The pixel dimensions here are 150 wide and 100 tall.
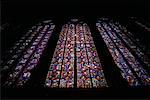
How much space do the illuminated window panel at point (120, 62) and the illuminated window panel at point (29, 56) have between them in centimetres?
175

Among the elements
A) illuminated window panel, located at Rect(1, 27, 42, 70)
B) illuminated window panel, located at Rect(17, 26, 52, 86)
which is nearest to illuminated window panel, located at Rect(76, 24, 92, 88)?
illuminated window panel, located at Rect(17, 26, 52, 86)

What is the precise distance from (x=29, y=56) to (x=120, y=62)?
2.22 meters

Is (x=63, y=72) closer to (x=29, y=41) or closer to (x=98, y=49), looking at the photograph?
(x=98, y=49)

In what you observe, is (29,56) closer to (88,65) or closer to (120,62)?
(88,65)

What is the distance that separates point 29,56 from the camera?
570cm

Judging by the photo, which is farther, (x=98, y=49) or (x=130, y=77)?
(x=98, y=49)

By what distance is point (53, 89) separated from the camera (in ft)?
13.4

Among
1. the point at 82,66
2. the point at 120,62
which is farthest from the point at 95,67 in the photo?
the point at 120,62

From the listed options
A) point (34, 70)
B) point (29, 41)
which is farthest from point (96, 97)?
point (29, 41)

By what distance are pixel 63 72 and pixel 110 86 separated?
Answer: 3.74 ft

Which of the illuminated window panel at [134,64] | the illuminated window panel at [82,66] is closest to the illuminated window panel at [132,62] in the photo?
the illuminated window panel at [134,64]

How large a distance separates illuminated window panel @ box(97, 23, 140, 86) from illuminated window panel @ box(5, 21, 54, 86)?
5.74 feet

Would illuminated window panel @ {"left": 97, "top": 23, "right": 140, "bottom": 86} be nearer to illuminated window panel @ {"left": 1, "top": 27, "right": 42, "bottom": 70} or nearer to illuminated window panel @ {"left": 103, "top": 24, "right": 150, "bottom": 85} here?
illuminated window panel @ {"left": 103, "top": 24, "right": 150, "bottom": 85}

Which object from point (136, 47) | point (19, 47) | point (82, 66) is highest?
point (136, 47)
